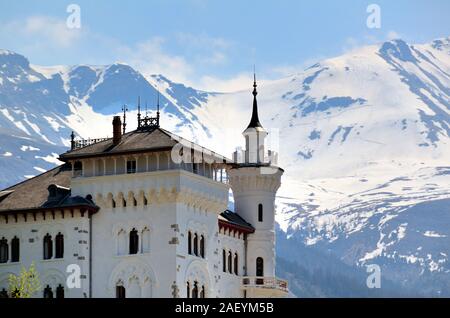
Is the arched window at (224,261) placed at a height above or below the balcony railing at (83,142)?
below

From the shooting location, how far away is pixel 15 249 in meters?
127

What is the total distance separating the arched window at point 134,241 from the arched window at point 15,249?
8941 mm

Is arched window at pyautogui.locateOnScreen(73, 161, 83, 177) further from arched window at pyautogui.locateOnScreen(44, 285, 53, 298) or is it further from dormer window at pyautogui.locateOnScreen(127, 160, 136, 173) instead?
arched window at pyautogui.locateOnScreen(44, 285, 53, 298)

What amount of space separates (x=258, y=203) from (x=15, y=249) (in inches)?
1030

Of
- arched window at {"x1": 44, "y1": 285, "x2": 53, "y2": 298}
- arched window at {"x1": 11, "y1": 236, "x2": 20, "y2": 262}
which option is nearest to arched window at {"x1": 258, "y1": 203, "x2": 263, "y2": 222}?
arched window at {"x1": 11, "y1": 236, "x2": 20, "y2": 262}

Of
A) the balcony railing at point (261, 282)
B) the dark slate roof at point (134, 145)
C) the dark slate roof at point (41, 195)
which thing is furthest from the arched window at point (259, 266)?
the dark slate roof at point (134, 145)

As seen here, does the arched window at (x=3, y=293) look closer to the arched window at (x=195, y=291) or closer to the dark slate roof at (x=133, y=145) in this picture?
the dark slate roof at (x=133, y=145)

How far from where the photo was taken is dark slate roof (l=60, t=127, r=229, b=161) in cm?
12338

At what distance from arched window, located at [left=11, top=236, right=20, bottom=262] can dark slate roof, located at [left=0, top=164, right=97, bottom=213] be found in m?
2.33

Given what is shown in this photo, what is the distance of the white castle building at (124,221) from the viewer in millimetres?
122688

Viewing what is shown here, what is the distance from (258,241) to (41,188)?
22609mm
